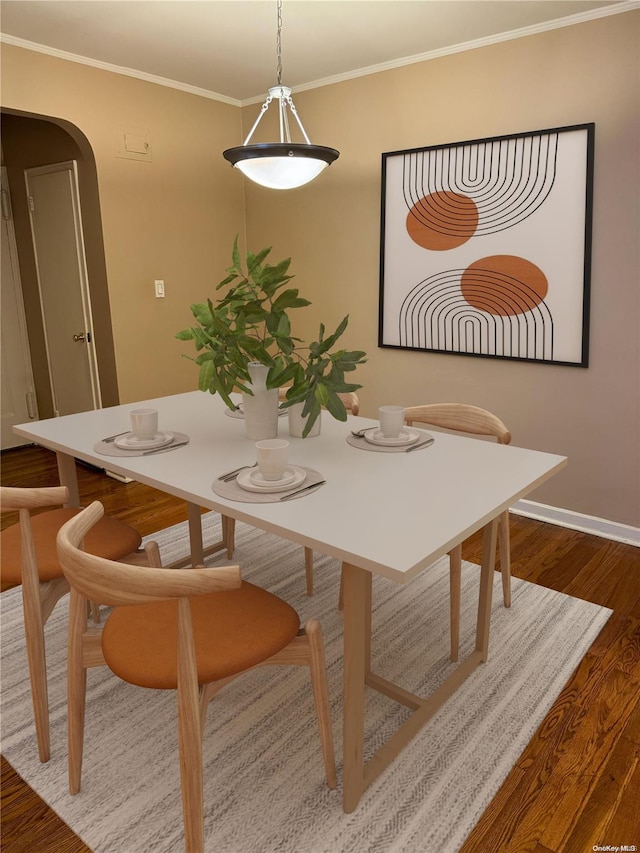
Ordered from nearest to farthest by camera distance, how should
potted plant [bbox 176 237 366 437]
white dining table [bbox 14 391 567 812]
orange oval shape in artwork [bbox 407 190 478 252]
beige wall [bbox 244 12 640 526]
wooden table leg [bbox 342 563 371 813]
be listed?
white dining table [bbox 14 391 567 812]
wooden table leg [bbox 342 563 371 813]
potted plant [bbox 176 237 366 437]
beige wall [bbox 244 12 640 526]
orange oval shape in artwork [bbox 407 190 478 252]

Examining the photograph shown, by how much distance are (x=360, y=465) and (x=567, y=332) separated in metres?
1.78

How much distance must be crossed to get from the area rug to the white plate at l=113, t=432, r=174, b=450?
2.68 ft

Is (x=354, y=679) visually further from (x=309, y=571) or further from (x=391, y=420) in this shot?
(x=309, y=571)

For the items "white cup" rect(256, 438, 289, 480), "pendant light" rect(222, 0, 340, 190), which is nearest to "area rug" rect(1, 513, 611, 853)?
"white cup" rect(256, 438, 289, 480)

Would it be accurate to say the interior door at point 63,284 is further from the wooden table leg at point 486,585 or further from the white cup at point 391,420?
the wooden table leg at point 486,585

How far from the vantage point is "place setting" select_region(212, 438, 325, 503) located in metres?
1.55

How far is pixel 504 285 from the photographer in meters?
3.22

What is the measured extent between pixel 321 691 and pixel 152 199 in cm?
326

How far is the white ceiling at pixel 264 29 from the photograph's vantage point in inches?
105

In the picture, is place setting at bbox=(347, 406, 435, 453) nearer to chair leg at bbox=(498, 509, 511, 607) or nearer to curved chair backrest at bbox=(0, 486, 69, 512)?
chair leg at bbox=(498, 509, 511, 607)

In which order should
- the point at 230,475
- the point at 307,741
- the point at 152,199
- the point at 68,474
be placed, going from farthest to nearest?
the point at 152,199
the point at 68,474
the point at 307,741
the point at 230,475

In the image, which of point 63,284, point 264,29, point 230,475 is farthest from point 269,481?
point 63,284

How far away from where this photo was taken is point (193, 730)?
1.29m

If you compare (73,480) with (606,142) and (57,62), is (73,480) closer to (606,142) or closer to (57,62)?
(57,62)
